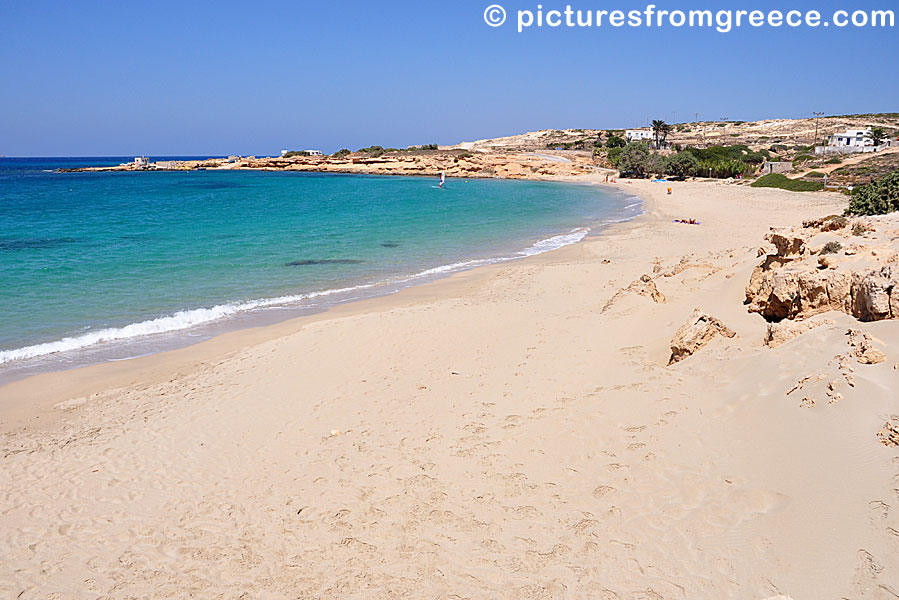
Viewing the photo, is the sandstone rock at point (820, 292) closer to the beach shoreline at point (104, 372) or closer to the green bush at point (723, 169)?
the beach shoreline at point (104, 372)

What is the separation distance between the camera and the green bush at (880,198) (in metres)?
14.6

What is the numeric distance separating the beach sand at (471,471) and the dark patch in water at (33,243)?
16.6 metres

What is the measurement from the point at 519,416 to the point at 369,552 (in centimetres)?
250

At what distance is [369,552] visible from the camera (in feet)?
14.1

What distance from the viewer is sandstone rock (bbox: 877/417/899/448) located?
4.22 meters

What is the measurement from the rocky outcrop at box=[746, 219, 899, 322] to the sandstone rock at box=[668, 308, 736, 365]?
3.01 feet

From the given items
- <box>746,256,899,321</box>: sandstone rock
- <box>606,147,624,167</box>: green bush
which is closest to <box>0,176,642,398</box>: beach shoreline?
<box>746,256,899,321</box>: sandstone rock

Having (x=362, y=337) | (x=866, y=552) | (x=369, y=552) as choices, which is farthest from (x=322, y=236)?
(x=866, y=552)

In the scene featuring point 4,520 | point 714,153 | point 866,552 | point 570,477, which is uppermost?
point 714,153

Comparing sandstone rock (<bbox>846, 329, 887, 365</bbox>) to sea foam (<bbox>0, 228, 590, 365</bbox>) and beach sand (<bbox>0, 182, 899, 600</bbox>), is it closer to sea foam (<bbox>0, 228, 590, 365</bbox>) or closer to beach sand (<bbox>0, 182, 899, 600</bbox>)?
beach sand (<bbox>0, 182, 899, 600</bbox>)

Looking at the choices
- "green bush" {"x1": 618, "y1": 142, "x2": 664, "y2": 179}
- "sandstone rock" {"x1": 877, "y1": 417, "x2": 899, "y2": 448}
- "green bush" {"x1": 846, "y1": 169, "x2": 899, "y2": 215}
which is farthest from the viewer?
"green bush" {"x1": 618, "y1": 142, "x2": 664, "y2": 179}

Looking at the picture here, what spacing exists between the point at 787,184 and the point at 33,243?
46.4 metres

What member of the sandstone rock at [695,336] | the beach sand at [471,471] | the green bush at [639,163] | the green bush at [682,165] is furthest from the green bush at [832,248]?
the green bush at [639,163]

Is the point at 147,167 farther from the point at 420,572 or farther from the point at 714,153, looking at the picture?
the point at 420,572
